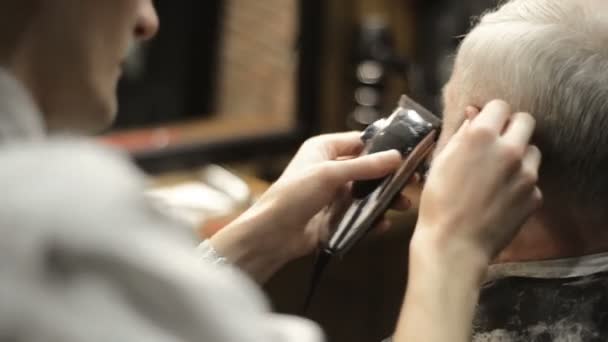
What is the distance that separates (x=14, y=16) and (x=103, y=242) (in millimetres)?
174

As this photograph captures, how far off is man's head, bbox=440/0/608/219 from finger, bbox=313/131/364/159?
0.13 m

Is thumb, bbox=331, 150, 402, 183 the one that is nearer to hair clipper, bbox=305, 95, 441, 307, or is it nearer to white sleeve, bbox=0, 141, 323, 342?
hair clipper, bbox=305, 95, 441, 307

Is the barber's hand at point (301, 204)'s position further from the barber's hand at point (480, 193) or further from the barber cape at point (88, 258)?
the barber cape at point (88, 258)

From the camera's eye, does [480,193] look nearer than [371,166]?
Yes

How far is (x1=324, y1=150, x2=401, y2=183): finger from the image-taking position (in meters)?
1.06

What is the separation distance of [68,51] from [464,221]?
414mm

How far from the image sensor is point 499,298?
1.09 metres

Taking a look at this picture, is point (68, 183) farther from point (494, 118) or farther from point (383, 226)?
point (383, 226)

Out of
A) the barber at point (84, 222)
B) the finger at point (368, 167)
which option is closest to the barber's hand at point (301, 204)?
the finger at point (368, 167)

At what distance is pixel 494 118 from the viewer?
909mm

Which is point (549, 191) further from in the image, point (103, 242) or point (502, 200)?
point (103, 242)

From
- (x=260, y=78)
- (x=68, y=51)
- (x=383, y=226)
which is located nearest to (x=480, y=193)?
(x=383, y=226)

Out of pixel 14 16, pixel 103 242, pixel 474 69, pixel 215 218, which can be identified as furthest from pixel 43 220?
pixel 215 218

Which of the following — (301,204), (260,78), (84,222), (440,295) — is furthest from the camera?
(260,78)
